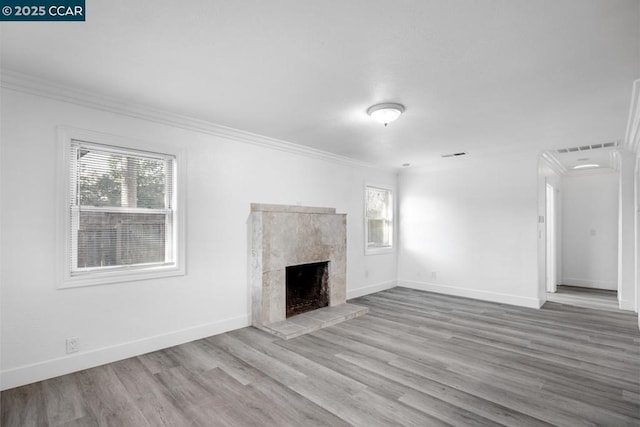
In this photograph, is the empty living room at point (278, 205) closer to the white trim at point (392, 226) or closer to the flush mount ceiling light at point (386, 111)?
the flush mount ceiling light at point (386, 111)

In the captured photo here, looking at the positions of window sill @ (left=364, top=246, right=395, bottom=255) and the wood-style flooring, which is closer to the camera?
the wood-style flooring

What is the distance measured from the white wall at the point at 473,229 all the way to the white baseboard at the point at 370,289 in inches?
12.5

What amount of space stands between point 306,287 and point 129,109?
334 cm

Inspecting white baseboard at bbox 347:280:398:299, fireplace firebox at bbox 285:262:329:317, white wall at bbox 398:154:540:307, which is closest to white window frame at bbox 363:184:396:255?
white wall at bbox 398:154:540:307

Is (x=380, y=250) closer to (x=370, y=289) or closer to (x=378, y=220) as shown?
(x=378, y=220)

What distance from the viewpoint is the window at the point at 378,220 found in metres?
6.40

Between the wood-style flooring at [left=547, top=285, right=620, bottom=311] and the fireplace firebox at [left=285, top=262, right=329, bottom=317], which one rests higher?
the fireplace firebox at [left=285, top=262, right=329, bottom=317]

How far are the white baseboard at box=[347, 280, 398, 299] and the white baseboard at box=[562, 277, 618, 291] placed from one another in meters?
3.88

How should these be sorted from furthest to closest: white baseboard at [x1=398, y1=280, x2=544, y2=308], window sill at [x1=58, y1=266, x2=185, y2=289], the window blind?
white baseboard at [x1=398, y1=280, x2=544, y2=308] < the window blind < window sill at [x1=58, y1=266, x2=185, y2=289]

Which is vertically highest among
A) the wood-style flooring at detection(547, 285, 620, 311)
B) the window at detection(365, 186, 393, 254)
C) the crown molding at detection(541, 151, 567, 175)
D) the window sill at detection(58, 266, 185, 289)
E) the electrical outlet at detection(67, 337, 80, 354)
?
the crown molding at detection(541, 151, 567, 175)

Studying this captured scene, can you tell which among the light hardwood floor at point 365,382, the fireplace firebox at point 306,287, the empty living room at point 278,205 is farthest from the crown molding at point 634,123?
the fireplace firebox at point 306,287

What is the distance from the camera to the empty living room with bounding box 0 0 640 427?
6.92 feet

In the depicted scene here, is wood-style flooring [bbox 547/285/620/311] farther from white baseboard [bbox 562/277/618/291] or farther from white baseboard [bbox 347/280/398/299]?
white baseboard [bbox 347/280/398/299]

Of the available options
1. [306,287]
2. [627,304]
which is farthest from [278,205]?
[627,304]
